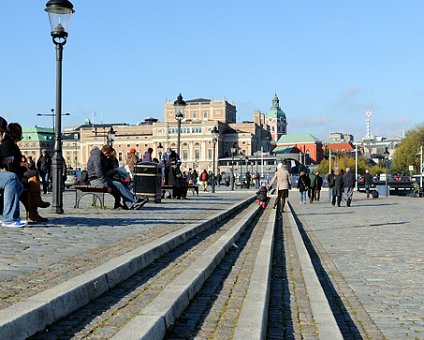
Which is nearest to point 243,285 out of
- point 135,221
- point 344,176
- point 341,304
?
point 341,304

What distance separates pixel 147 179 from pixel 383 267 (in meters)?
10.0

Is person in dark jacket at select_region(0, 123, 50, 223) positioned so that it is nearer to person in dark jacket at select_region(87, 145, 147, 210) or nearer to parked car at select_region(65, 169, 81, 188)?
person in dark jacket at select_region(87, 145, 147, 210)

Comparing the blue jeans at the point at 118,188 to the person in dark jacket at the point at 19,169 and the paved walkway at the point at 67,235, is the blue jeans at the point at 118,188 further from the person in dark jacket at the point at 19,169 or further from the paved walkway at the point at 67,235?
the person in dark jacket at the point at 19,169

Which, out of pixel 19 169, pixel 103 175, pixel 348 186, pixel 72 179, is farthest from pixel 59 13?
pixel 72 179

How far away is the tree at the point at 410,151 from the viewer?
343 feet

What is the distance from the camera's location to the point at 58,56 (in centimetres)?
1377

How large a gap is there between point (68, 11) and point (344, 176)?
19.8 meters

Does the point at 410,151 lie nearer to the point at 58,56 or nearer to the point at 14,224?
the point at 58,56

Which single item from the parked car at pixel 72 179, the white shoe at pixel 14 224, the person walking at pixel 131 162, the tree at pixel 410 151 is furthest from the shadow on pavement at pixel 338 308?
the tree at pixel 410 151

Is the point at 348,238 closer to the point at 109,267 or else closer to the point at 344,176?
the point at 109,267

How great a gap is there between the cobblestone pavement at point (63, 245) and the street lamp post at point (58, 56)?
624mm

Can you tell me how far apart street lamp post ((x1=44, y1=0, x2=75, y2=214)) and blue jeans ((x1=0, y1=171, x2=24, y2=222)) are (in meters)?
3.78

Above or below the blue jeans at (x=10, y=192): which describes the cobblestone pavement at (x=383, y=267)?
below

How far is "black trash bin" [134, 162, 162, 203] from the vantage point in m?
18.0
